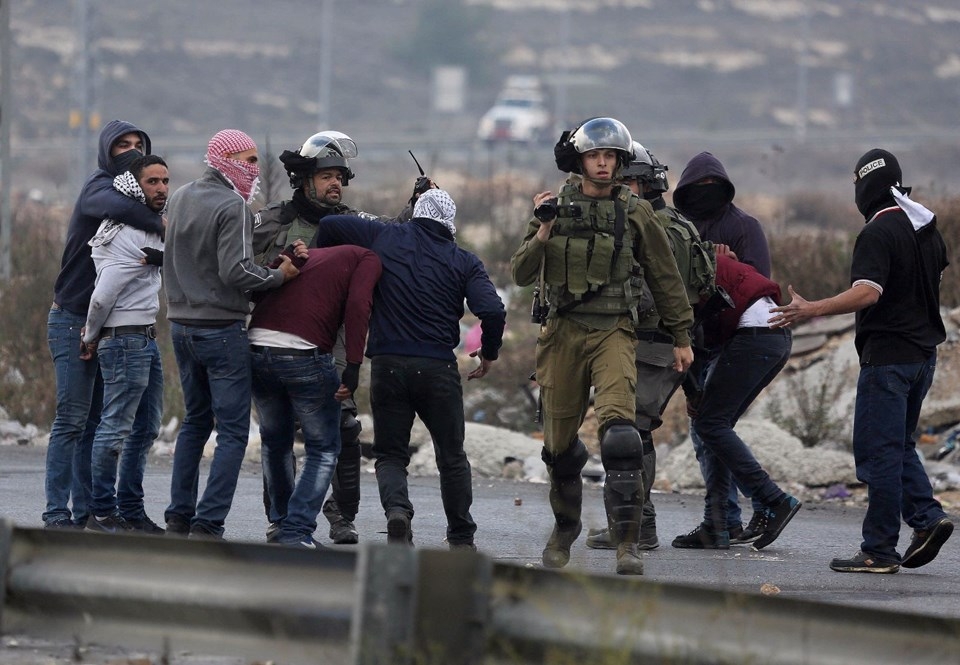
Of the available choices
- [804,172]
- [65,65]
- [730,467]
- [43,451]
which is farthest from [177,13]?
[730,467]

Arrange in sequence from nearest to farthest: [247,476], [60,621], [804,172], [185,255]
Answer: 1. [60,621]
2. [185,255]
3. [247,476]
4. [804,172]

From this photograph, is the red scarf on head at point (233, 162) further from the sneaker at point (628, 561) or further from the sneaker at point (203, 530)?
the sneaker at point (628, 561)

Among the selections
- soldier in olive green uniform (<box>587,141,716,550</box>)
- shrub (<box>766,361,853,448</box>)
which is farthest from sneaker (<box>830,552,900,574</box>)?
shrub (<box>766,361,853,448</box>)

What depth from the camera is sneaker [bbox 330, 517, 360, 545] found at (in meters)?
8.45

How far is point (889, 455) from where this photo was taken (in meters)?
7.98

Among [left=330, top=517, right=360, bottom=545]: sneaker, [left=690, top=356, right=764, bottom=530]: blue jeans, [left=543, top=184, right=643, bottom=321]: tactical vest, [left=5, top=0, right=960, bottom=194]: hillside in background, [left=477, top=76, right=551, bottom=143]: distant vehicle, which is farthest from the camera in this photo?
[left=5, top=0, right=960, bottom=194]: hillside in background

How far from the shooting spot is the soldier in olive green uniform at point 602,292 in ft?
24.1

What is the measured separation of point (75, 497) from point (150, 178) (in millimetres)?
1682

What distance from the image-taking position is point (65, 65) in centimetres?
7025

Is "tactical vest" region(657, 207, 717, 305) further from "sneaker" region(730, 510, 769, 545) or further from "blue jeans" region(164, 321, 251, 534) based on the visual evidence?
"blue jeans" region(164, 321, 251, 534)

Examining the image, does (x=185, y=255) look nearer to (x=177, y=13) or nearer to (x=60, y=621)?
(x=60, y=621)

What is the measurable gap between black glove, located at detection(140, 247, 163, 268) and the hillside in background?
47897 millimetres

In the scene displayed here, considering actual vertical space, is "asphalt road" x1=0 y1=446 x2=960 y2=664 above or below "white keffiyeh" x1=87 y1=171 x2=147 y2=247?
below

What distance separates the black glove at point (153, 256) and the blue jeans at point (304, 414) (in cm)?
73
